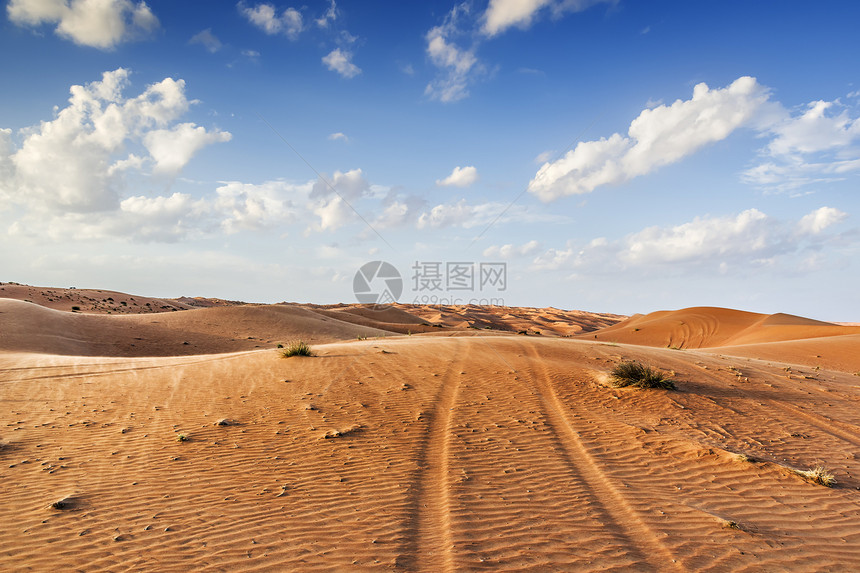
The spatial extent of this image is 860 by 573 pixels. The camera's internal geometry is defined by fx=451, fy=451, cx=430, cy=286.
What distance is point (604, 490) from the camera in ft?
17.0

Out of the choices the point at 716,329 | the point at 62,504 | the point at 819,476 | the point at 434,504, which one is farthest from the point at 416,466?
the point at 716,329

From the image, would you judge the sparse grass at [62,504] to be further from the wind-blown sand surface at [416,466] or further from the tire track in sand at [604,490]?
the tire track in sand at [604,490]

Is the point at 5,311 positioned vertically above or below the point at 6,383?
above

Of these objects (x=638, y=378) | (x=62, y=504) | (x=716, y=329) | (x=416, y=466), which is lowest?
(x=62, y=504)

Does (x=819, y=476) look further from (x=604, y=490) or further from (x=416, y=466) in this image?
(x=416, y=466)

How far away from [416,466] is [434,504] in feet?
3.03

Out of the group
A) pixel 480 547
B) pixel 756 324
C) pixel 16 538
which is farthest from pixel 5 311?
pixel 756 324

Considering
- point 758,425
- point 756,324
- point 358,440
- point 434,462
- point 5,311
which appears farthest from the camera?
point 756,324

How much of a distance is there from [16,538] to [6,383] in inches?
296

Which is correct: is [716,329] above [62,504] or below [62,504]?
above

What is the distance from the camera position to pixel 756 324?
3359 centimetres

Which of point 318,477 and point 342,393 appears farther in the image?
point 342,393

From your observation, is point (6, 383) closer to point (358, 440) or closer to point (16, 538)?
point (16, 538)

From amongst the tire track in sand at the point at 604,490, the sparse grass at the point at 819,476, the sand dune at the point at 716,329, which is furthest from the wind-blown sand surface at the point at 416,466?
the sand dune at the point at 716,329
